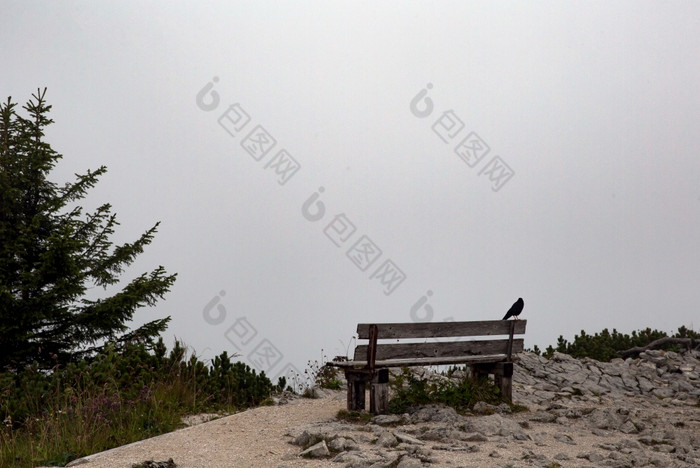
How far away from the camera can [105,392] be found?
968 cm

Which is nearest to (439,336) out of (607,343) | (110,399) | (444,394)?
(444,394)

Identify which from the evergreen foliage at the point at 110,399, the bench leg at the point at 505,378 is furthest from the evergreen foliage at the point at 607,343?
the evergreen foliage at the point at 110,399

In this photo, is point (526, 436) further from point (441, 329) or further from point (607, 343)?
point (607, 343)

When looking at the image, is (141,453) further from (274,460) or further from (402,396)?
(402,396)

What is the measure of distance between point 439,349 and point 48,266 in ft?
23.4

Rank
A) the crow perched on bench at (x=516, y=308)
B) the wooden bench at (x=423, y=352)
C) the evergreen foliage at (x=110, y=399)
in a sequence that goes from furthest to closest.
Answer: the crow perched on bench at (x=516, y=308), the wooden bench at (x=423, y=352), the evergreen foliage at (x=110, y=399)

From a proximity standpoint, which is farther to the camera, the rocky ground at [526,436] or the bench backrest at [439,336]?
the bench backrest at [439,336]

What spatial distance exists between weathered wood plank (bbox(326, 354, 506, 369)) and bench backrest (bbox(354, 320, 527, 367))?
89 mm

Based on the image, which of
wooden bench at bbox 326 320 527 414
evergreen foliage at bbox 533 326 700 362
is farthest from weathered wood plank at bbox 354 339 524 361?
evergreen foliage at bbox 533 326 700 362

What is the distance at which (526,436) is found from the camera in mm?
8344

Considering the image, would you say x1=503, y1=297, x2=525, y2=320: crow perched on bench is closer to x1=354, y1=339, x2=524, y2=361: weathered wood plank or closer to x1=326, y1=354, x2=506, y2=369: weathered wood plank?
x1=354, y1=339, x2=524, y2=361: weathered wood plank

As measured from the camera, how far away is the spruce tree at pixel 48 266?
440 inches

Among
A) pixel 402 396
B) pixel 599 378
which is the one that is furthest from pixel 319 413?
pixel 599 378

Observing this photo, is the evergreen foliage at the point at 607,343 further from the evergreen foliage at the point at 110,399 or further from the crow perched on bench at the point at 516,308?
the evergreen foliage at the point at 110,399
